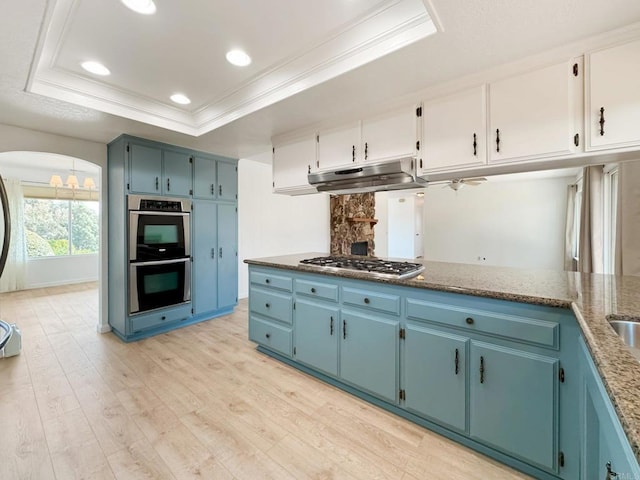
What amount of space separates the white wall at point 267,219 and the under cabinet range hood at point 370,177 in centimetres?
218

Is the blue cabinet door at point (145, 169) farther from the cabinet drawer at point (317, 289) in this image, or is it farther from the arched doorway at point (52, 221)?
the arched doorway at point (52, 221)

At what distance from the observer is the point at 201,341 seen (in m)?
3.32

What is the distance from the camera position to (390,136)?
2.46m

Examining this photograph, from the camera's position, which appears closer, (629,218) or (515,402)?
(515,402)

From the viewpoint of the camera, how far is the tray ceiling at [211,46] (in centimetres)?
165

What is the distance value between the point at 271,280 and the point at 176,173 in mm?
2064

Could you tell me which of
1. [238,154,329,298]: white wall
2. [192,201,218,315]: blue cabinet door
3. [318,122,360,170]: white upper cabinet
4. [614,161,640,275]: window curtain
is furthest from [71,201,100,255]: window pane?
[614,161,640,275]: window curtain

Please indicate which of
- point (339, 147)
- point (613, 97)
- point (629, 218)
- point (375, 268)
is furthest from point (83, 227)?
point (629, 218)

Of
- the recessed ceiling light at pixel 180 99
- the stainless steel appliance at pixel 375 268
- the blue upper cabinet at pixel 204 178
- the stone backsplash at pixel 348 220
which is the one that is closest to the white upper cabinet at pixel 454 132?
the stainless steel appliance at pixel 375 268

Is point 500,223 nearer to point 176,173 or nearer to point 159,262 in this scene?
point 176,173

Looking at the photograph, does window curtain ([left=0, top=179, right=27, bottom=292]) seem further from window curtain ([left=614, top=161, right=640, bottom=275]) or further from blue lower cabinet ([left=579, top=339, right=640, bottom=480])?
window curtain ([left=614, top=161, right=640, bottom=275])

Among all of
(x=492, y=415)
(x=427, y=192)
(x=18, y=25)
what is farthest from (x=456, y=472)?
(x=427, y=192)

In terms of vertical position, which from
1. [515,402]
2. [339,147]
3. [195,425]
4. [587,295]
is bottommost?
[195,425]

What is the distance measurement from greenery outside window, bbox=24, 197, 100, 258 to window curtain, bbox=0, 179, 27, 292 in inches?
7.7
